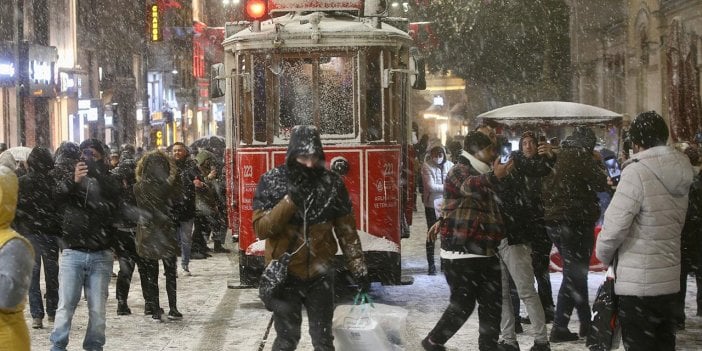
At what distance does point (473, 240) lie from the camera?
300 inches

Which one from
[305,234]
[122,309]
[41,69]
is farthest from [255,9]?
[41,69]

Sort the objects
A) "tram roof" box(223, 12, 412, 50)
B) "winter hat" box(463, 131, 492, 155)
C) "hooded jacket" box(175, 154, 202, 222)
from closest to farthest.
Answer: "winter hat" box(463, 131, 492, 155)
"tram roof" box(223, 12, 412, 50)
"hooded jacket" box(175, 154, 202, 222)

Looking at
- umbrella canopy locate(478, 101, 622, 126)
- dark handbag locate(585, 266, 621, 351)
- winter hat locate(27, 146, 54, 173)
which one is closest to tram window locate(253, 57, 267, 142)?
winter hat locate(27, 146, 54, 173)

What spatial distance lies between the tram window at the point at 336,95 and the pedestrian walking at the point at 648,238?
5.57 meters

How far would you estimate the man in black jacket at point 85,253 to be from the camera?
25.6ft

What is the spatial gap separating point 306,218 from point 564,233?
354 centimetres

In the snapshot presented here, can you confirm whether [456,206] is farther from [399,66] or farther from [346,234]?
[399,66]

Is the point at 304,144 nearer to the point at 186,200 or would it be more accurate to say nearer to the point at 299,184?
the point at 299,184

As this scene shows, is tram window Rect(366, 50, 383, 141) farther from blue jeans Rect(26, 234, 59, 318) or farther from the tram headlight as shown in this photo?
blue jeans Rect(26, 234, 59, 318)

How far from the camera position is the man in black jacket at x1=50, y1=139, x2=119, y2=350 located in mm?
7812

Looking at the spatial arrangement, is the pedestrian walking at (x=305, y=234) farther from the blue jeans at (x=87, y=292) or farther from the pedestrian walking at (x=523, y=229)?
the pedestrian walking at (x=523, y=229)

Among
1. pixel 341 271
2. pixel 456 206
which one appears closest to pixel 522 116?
pixel 341 271

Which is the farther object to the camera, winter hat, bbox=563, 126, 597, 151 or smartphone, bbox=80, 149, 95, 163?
winter hat, bbox=563, 126, 597, 151

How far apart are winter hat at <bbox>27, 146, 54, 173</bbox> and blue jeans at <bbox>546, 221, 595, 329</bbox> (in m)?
4.79
